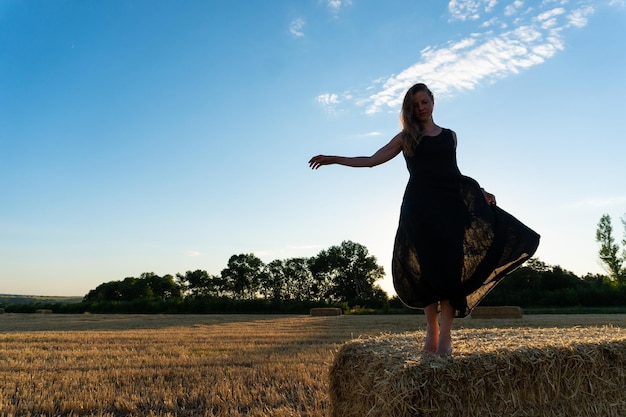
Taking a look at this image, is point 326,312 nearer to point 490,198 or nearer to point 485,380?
point 490,198

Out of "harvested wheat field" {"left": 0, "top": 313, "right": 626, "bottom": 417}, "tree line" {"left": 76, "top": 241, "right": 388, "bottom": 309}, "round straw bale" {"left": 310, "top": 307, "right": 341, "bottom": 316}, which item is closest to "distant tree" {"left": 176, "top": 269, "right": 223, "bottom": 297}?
"tree line" {"left": 76, "top": 241, "right": 388, "bottom": 309}

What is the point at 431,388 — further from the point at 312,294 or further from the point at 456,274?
the point at 312,294

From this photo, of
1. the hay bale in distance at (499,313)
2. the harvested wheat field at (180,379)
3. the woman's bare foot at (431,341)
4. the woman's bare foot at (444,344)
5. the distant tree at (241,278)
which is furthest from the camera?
the distant tree at (241,278)

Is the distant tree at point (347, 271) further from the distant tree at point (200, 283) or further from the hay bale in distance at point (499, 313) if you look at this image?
the hay bale in distance at point (499, 313)

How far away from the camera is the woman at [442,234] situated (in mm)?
2961

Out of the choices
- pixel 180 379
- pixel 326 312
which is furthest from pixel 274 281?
pixel 180 379

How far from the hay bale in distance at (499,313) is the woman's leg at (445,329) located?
1852 centimetres

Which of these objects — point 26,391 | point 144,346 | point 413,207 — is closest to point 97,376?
point 26,391

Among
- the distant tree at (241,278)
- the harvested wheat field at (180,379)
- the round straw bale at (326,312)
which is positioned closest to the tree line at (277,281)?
the distant tree at (241,278)

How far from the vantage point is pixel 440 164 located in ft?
10.4

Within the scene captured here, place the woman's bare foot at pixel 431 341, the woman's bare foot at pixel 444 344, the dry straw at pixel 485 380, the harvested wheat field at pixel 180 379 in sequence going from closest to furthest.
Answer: the dry straw at pixel 485 380
the woman's bare foot at pixel 444 344
the woman's bare foot at pixel 431 341
the harvested wheat field at pixel 180 379

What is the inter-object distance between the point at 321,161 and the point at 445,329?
133 centimetres

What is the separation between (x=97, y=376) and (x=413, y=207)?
167 inches

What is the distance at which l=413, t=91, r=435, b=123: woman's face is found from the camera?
3.30m
